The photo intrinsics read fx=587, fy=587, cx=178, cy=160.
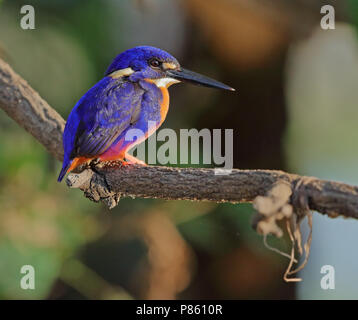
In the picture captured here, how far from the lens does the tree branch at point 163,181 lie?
1.59 metres

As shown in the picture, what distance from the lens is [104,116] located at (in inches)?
85.4

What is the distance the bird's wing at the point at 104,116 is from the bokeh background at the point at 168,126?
1.43m

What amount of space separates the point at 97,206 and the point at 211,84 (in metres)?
1.57

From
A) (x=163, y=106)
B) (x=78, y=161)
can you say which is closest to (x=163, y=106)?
(x=163, y=106)

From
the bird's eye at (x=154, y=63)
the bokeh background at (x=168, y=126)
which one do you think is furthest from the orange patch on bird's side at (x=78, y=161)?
the bokeh background at (x=168, y=126)

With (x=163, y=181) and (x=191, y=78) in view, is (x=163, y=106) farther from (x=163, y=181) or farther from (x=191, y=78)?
(x=163, y=181)

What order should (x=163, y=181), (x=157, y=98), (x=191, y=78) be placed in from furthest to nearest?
(x=191, y=78) < (x=157, y=98) < (x=163, y=181)

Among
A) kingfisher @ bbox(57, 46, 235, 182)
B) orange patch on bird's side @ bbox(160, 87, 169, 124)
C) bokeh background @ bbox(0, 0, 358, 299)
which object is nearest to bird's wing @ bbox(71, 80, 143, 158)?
kingfisher @ bbox(57, 46, 235, 182)

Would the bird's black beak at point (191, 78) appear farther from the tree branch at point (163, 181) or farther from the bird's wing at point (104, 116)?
the tree branch at point (163, 181)

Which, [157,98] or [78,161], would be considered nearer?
[78,161]

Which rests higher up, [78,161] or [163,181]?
[78,161]

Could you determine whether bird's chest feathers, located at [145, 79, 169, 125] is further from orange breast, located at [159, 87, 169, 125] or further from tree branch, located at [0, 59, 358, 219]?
tree branch, located at [0, 59, 358, 219]

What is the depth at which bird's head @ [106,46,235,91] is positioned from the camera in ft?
7.75

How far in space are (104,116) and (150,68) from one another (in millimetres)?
337
